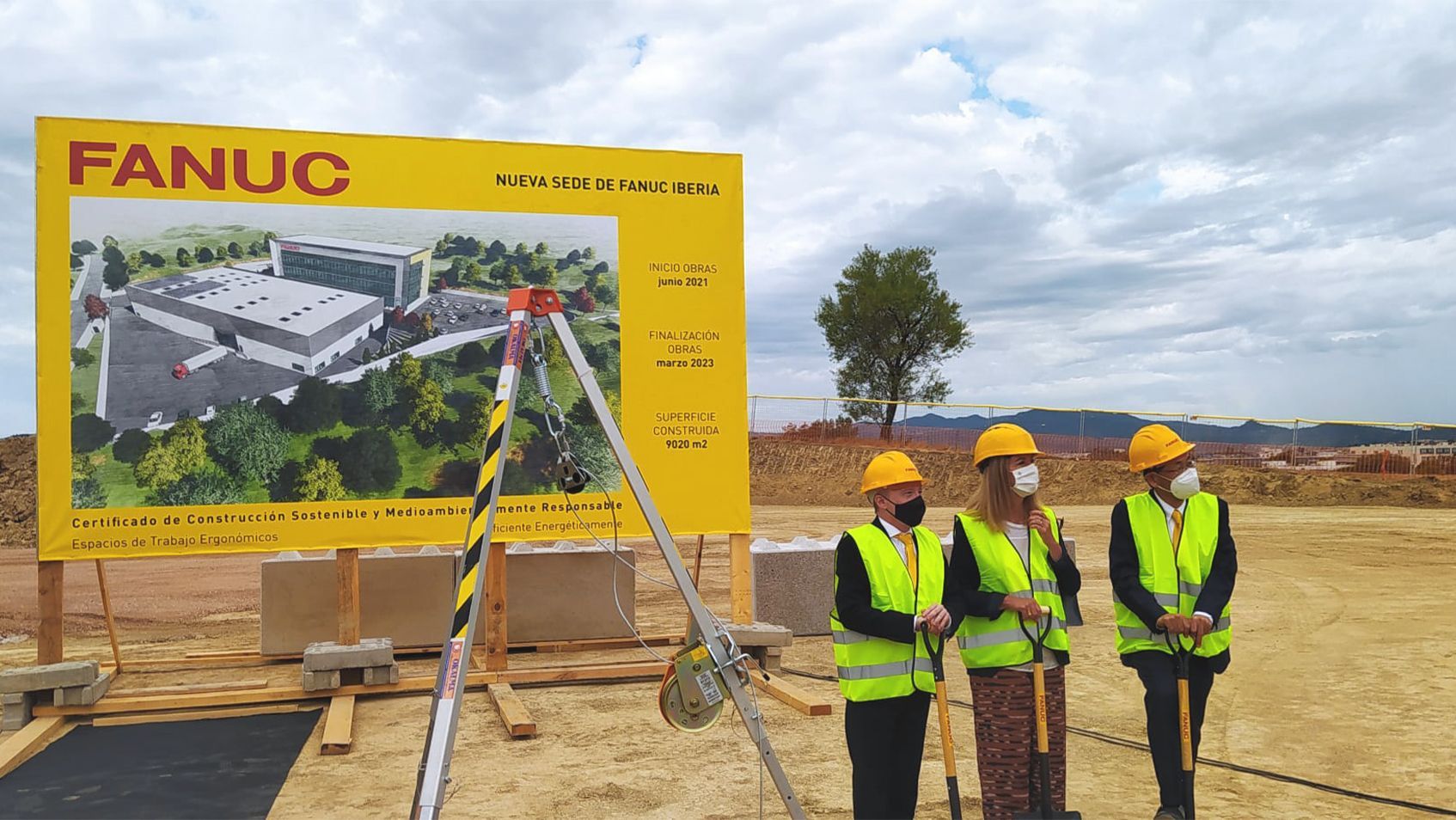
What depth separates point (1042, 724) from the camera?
178 inches

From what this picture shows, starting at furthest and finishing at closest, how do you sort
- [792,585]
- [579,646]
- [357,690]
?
[792,585], [579,646], [357,690]

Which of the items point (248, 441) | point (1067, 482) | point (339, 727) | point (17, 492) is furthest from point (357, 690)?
point (1067, 482)

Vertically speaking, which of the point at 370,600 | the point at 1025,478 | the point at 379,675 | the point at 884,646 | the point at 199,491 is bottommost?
the point at 379,675

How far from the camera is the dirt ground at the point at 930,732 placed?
19.9ft

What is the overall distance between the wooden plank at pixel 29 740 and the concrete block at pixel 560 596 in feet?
13.4

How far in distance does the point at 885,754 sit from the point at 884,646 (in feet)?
1.45

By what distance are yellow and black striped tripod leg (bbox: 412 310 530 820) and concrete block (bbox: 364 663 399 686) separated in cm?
489

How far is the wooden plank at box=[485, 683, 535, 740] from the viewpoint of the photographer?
7.50m

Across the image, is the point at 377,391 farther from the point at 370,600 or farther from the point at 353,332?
the point at 370,600

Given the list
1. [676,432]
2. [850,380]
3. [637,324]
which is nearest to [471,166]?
[637,324]

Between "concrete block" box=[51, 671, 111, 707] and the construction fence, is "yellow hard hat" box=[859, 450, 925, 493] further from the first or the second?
the construction fence

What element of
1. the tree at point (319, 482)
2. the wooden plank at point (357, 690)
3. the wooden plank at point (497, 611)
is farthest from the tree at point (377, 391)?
the wooden plank at point (357, 690)

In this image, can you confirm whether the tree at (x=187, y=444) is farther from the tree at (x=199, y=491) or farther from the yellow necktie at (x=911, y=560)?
the yellow necktie at (x=911, y=560)

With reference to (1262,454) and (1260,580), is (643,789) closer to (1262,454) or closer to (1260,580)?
(1260,580)
